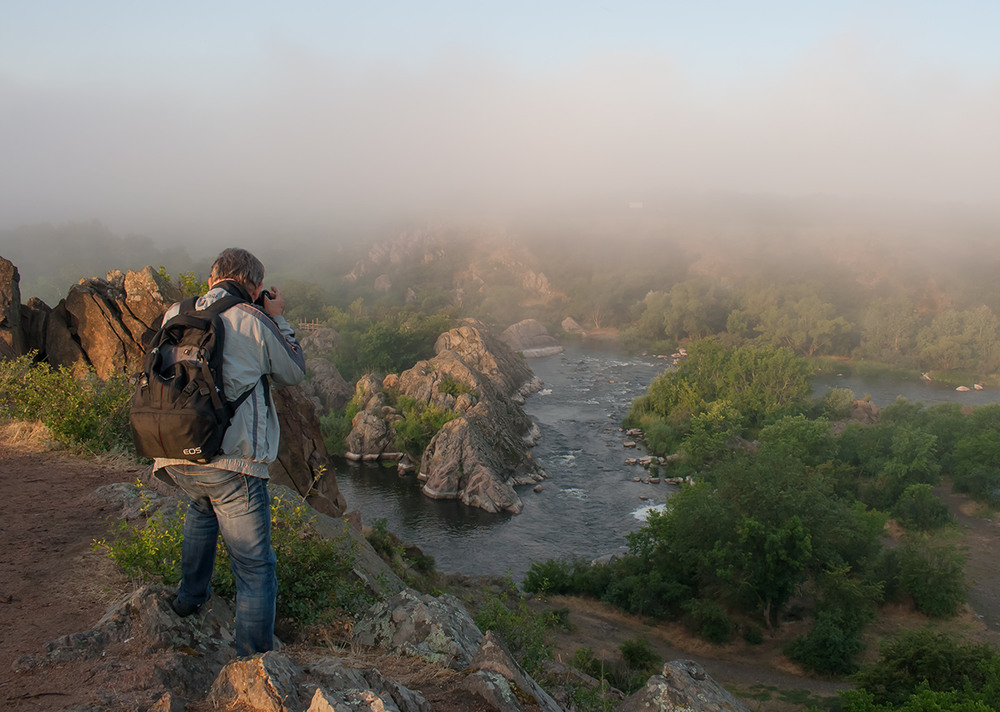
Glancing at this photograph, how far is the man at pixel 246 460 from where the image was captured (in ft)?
12.6

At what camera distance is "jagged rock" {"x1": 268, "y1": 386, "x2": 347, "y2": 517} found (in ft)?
40.8

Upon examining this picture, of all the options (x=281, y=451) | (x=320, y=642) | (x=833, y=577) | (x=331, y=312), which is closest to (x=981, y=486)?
(x=833, y=577)

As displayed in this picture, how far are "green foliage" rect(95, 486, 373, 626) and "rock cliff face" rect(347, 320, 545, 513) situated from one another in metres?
29.9

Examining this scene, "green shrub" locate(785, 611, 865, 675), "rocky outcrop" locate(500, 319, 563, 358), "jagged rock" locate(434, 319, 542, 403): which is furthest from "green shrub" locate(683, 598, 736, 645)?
"rocky outcrop" locate(500, 319, 563, 358)

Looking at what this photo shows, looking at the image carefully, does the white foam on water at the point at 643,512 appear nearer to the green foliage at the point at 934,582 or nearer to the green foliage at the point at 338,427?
the green foliage at the point at 934,582

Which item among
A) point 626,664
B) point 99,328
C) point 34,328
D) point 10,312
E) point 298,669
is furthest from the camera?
point 626,664

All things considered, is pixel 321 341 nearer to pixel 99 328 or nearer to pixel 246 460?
pixel 99 328

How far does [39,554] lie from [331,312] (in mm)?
80713

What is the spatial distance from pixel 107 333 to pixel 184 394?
10886 mm

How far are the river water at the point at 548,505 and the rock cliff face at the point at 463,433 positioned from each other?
0.92 m

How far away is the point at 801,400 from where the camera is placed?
5216 centimetres

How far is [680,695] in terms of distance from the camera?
18.1 ft

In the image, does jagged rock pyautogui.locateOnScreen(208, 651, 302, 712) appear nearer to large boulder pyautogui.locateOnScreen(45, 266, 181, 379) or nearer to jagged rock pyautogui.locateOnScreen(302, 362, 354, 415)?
large boulder pyautogui.locateOnScreen(45, 266, 181, 379)

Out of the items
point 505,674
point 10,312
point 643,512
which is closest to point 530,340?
point 643,512
